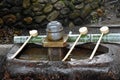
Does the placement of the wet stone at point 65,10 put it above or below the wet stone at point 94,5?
above

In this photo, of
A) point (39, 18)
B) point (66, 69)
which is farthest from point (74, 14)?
point (66, 69)

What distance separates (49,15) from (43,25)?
0.32 metres

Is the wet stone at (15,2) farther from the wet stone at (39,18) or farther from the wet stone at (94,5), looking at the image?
the wet stone at (94,5)

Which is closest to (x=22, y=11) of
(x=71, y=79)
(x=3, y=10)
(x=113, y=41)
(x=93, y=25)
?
(x=3, y=10)

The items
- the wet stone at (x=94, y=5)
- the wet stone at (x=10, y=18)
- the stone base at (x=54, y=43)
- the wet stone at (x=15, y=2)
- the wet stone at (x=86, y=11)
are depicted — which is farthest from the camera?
the wet stone at (x=94, y=5)

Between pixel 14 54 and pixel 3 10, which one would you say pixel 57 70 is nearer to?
pixel 14 54

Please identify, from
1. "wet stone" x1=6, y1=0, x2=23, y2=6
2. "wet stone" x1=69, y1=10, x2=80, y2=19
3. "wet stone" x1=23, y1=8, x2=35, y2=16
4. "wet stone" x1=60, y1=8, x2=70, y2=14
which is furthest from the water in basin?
"wet stone" x1=69, y1=10, x2=80, y2=19

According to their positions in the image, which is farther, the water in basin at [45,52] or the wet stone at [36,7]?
the wet stone at [36,7]

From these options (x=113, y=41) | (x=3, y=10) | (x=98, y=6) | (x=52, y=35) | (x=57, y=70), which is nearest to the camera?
(x=57, y=70)

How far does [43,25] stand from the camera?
8883 millimetres

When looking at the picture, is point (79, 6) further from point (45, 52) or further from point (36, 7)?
point (45, 52)

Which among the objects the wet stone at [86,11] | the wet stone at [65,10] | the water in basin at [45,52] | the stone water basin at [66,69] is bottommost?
the wet stone at [86,11]

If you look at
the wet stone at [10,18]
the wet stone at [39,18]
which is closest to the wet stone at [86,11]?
the wet stone at [39,18]

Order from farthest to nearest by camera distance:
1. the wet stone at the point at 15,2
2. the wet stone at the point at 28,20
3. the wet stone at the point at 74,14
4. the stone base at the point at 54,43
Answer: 1. the wet stone at the point at 74,14
2. the wet stone at the point at 28,20
3. the wet stone at the point at 15,2
4. the stone base at the point at 54,43
